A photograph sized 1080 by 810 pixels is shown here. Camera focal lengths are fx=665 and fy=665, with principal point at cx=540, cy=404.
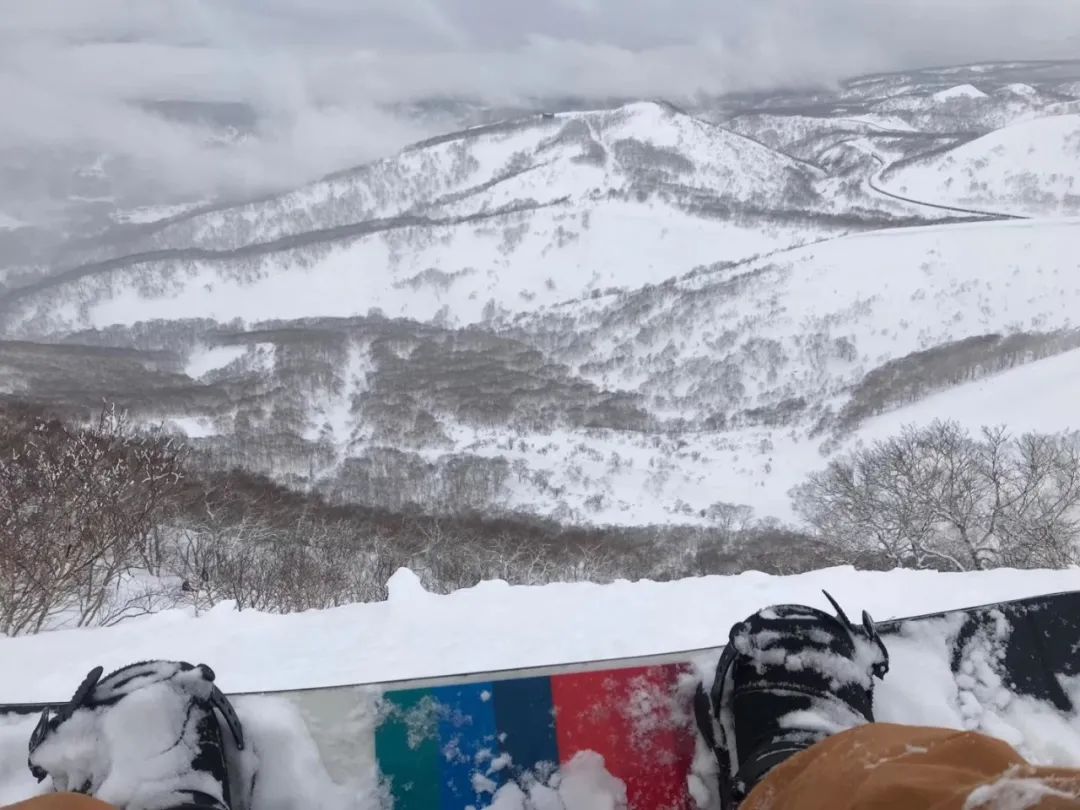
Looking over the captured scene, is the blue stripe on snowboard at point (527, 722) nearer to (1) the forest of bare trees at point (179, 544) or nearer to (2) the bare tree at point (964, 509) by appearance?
(1) the forest of bare trees at point (179, 544)

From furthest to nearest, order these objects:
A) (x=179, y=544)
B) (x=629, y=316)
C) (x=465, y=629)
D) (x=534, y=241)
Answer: (x=534, y=241)
(x=629, y=316)
(x=179, y=544)
(x=465, y=629)

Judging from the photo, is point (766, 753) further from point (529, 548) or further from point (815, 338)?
point (815, 338)

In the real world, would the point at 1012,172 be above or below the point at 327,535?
above

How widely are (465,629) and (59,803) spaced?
195 centimetres

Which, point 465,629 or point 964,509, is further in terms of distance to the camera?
point 964,509

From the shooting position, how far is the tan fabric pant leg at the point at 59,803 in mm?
1193

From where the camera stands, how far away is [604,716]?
2.12 metres

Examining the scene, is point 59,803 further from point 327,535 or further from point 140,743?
point 327,535

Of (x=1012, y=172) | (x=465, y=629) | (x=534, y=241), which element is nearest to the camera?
(x=465, y=629)

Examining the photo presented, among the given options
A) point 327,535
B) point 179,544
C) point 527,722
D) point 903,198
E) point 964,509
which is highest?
point 903,198

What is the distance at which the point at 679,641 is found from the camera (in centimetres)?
293

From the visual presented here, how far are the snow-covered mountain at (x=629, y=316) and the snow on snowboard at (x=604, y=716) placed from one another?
26.7 metres

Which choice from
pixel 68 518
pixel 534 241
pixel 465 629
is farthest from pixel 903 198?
pixel 465 629

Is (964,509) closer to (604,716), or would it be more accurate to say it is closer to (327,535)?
(327,535)
